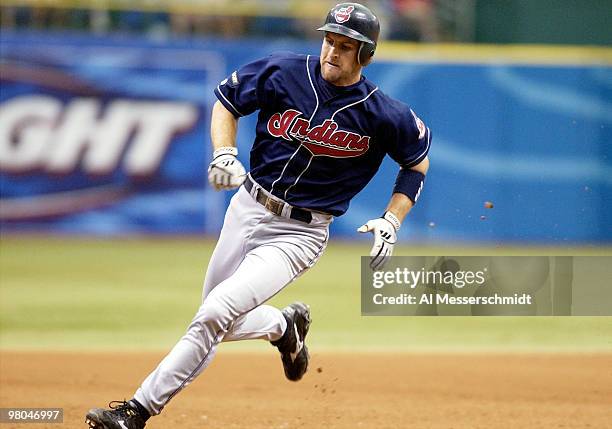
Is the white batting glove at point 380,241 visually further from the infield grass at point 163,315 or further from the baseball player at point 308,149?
the infield grass at point 163,315

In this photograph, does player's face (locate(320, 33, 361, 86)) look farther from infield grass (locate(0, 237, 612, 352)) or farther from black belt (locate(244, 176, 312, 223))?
infield grass (locate(0, 237, 612, 352))

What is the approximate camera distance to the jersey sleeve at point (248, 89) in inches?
204

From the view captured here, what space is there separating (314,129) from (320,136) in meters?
0.05

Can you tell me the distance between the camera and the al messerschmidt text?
5.79 meters

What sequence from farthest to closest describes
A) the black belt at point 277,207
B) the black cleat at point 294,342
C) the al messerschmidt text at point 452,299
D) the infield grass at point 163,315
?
the infield grass at point 163,315 → the black cleat at point 294,342 → the al messerschmidt text at point 452,299 → the black belt at point 277,207

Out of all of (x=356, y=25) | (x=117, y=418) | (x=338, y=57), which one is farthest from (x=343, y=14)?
(x=117, y=418)

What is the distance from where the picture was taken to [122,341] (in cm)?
856

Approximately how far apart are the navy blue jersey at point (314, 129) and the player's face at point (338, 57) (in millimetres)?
83

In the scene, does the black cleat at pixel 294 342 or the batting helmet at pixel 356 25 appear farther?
the black cleat at pixel 294 342

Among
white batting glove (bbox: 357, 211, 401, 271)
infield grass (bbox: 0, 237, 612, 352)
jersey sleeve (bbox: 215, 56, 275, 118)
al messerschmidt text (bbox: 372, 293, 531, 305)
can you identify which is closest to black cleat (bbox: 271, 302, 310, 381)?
al messerschmidt text (bbox: 372, 293, 531, 305)

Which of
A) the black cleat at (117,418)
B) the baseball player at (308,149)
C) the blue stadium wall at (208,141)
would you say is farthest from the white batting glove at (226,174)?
the blue stadium wall at (208,141)

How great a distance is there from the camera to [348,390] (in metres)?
6.79

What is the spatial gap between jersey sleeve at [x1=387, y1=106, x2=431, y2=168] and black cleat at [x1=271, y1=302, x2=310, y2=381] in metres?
1.34

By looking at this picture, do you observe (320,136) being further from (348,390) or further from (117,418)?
(348,390)
